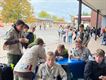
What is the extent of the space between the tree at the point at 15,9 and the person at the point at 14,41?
30.6 m

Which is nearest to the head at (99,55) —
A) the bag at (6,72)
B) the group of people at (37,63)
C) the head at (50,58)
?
the group of people at (37,63)

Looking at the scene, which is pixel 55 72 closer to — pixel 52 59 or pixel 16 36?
pixel 52 59

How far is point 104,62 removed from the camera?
6.46m

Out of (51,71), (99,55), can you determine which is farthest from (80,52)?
(51,71)

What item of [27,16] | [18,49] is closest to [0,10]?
[27,16]

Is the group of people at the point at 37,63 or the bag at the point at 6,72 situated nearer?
the group of people at the point at 37,63

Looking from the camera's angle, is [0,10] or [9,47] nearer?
[9,47]

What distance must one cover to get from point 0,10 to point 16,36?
111ft

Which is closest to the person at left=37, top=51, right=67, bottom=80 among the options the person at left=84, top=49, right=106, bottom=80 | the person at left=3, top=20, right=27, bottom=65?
the person at left=84, top=49, right=106, bottom=80

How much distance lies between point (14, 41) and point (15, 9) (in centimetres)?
3167

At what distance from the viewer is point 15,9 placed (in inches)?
1507

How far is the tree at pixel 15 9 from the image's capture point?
38344 millimetres

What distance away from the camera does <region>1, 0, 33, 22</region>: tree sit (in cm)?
3834

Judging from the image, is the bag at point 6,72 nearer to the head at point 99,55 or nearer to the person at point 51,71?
the person at point 51,71
